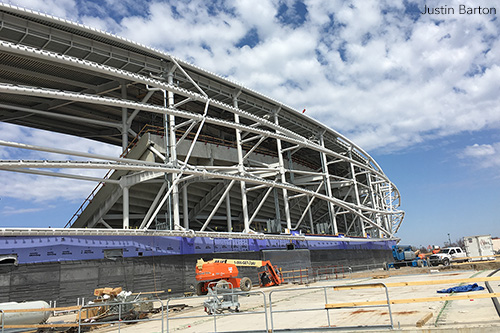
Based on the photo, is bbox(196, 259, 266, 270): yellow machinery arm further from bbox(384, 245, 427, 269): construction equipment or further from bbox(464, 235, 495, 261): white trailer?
bbox(464, 235, 495, 261): white trailer

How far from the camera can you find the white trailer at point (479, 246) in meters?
32.0

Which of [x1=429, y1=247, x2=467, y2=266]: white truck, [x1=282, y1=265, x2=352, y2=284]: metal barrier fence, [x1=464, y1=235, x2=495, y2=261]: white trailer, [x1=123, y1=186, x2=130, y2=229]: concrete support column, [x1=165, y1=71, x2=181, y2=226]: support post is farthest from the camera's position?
[x1=429, y1=247, x2=467, y2=266]: white truck

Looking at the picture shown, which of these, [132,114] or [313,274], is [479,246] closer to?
[313,274]

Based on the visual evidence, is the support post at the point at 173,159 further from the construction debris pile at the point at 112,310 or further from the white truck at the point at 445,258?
the white truck at the point at 445,258

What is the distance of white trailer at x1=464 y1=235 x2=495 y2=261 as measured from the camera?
32.0 metres

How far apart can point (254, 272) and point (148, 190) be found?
35.4ft

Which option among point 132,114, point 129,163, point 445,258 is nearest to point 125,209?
point 129,163

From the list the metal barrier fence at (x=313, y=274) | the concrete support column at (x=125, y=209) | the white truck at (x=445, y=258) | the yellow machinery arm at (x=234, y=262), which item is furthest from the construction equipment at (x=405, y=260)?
the concrete support column at (x=125, y=209)

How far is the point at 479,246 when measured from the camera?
3238 centimetres

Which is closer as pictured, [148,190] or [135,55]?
[135,55]

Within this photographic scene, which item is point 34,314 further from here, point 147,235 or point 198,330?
point 147,235

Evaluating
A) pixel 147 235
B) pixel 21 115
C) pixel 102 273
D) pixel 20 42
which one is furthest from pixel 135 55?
pixel 102 273

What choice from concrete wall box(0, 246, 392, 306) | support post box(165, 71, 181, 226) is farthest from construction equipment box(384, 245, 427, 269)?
support post box(165, 71, 181, 226)

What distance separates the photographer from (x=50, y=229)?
18.2m
